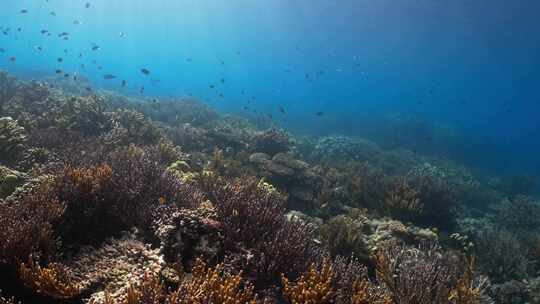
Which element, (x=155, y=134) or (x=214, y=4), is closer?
(x=155, y=134)

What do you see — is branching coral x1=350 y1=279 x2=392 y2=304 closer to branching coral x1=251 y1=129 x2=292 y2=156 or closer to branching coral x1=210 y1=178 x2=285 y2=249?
branching coral x1=210 y1=178 x2=285 y2=249

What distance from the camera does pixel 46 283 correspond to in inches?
153

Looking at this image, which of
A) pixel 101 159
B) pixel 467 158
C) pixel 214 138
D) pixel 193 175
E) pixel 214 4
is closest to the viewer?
pixel 101 159

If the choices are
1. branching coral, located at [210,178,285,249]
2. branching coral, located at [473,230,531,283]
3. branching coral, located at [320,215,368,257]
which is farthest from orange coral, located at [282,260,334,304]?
branching coral, located at [473,230,531,283]

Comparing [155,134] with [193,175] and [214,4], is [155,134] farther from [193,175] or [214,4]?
[214,4]

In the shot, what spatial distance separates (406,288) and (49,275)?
4760mm

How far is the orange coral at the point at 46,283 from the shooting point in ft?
12.8

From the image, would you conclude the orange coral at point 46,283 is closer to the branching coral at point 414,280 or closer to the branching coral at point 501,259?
the branching coral at point 414,280

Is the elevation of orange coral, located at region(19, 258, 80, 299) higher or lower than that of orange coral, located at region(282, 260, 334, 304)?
lower

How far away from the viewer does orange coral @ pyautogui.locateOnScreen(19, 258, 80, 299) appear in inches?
153

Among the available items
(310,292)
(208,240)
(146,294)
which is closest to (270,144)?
(208,240)

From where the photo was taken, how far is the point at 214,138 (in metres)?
17.4

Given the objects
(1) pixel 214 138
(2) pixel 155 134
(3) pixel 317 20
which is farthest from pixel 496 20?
(2) pixel 155 134

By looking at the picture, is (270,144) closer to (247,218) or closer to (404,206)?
(404,206)
